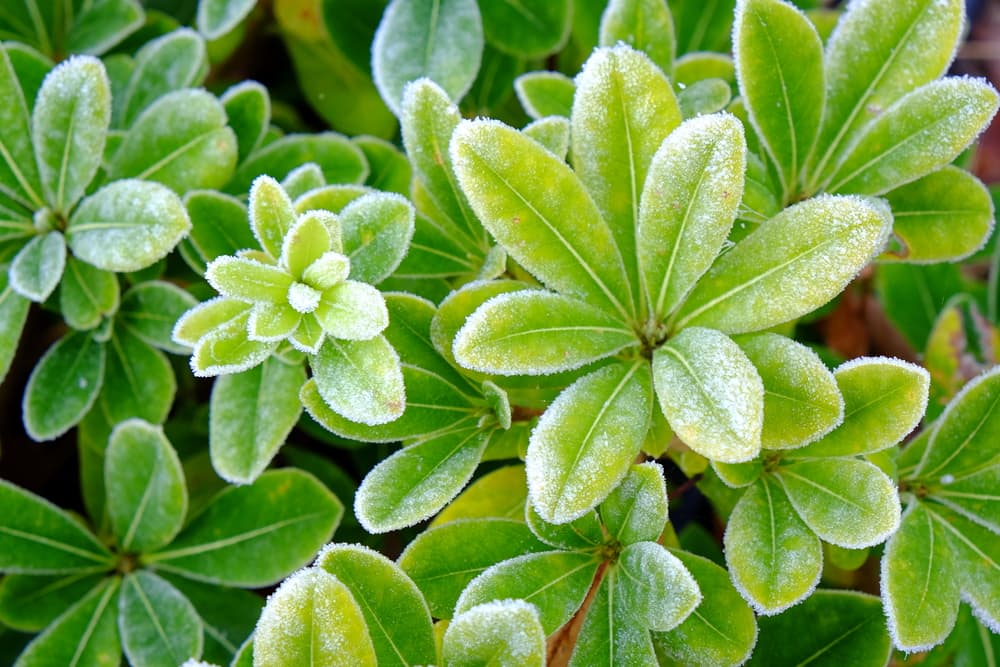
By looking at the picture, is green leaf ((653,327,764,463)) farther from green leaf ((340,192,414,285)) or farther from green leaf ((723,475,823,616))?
green leaf ((340,192,414,285))

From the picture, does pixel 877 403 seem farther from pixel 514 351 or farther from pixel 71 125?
pixel 71 125

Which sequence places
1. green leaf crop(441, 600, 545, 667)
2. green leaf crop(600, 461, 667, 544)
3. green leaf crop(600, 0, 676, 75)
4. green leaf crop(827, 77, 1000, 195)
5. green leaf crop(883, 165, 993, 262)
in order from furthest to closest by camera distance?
green leaf crop(600, 0, 676, 75) → green leaf crop(883, 165, 993, 262) → green leaf crop(827, 77, 1000, 195) → green leaf crop(600, 461, 667, 544) → green leaf crop(441, 600, 545, 667)

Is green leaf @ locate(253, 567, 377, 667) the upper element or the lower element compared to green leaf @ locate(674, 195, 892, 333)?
lower

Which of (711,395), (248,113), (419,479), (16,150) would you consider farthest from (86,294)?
(711,395)

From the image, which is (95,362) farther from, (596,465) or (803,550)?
(803,550)

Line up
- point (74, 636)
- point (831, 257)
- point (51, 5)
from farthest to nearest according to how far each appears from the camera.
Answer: point (51, 5) → point (74, 636) → point (831, 257)

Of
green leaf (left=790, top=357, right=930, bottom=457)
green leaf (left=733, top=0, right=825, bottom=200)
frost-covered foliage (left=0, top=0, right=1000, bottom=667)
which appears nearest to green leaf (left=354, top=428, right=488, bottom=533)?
frost-covered foliage (left=0, top=0, right=1000, bottom=667)

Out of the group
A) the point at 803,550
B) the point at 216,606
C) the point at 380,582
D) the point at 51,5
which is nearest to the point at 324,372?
the point at 380,582
